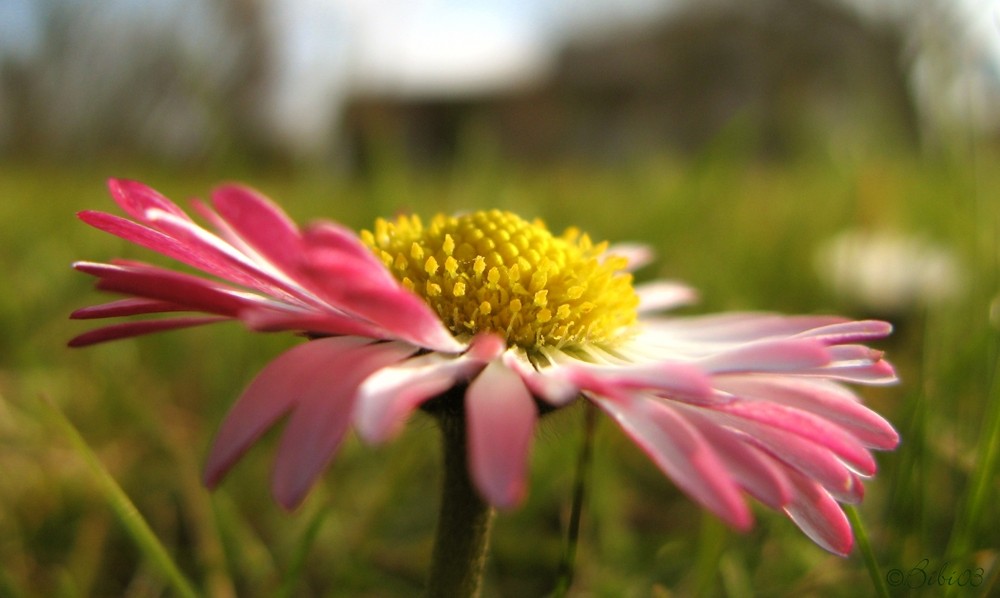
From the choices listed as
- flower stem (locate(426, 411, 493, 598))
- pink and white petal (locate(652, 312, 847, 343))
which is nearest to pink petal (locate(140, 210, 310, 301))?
flower stem (locate(426, 411, 493, 598))

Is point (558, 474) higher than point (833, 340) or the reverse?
the reverse

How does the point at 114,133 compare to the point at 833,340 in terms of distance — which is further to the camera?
the point at 114,133

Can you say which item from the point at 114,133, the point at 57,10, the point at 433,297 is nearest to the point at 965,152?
the point at 433,297

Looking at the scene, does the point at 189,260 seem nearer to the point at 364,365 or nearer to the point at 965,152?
the point at 364,365

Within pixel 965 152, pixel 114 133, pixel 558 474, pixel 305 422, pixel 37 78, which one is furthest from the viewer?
pixel 37 78

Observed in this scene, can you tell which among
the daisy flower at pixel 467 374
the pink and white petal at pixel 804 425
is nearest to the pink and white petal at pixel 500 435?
the daisy flower at pixel 467 374

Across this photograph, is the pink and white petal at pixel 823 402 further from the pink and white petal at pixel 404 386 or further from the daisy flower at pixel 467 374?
the pink and white petal at pixel 404 386

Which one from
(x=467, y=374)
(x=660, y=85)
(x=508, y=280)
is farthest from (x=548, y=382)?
(x=660, y=85)

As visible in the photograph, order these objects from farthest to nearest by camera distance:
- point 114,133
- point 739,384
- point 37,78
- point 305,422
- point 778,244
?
point 37,78, point 114,133, point 778,244, point 739,384, point 305,422
